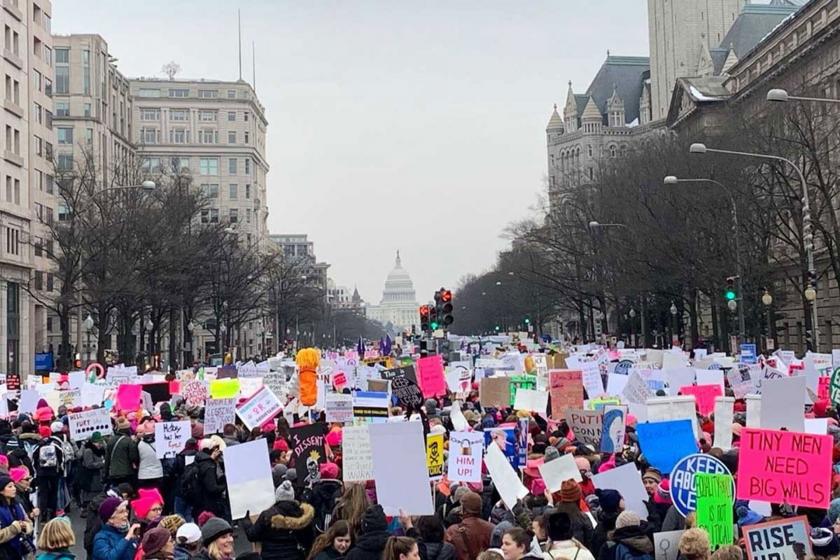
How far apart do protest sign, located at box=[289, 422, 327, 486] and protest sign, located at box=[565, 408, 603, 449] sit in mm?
3429

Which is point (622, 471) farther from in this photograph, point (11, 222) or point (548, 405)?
point (11, 222)

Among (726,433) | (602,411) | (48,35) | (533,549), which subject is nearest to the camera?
(533,549)

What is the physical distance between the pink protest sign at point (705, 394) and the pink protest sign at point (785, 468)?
8.81 meters

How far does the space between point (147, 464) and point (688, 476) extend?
25.9 ft

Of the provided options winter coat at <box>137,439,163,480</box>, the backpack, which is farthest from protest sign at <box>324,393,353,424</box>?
the backpack

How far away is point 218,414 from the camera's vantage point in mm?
16578

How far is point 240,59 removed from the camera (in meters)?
157

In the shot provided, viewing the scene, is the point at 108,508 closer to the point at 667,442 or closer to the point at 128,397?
the point at 667,442

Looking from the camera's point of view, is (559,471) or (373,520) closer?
(373,520)

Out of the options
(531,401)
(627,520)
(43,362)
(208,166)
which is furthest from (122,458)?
(208,166)

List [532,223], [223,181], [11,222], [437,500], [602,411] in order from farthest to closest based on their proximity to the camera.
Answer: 1. [223,181]
2. [532,223]
3. [11,222]
4. [602,411]
5. [437,500]

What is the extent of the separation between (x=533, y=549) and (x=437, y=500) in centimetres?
316

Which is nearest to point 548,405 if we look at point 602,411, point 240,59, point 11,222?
point 602,411

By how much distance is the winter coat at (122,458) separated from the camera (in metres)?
14.8
